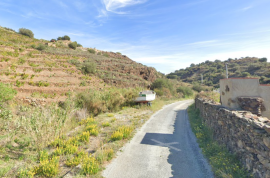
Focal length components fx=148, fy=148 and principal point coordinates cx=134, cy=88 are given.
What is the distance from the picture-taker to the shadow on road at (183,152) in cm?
457

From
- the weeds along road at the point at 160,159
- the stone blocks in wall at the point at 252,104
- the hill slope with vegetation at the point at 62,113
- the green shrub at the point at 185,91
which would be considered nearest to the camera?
the weeds along road at the point at 160,159

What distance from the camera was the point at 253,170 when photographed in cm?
352

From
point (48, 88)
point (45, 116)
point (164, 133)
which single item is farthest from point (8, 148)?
point (48, 88)

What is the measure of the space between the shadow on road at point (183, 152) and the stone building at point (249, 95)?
2.63 metres

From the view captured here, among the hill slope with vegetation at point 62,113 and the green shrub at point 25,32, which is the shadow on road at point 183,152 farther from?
the green shrub at point 25,32

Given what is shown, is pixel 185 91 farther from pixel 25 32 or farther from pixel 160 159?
pixel 25 32

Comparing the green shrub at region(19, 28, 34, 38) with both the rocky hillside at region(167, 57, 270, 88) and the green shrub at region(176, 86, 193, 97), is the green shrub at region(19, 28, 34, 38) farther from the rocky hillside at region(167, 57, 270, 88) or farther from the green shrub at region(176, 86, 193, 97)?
the rocky hillside at region(167, 57, 270, 88)

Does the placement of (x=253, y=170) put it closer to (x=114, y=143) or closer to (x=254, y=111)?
(x=254, y=111)

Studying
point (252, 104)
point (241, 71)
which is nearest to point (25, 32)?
point (252, 104)

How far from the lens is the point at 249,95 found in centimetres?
639

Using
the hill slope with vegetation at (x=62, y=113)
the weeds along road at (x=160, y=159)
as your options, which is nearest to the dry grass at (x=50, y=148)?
the hill slope with vegetation at (x=62, y=113)

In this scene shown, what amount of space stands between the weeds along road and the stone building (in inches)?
104

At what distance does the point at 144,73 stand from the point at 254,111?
111 ft

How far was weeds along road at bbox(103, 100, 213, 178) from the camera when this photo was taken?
4543 millimetres
